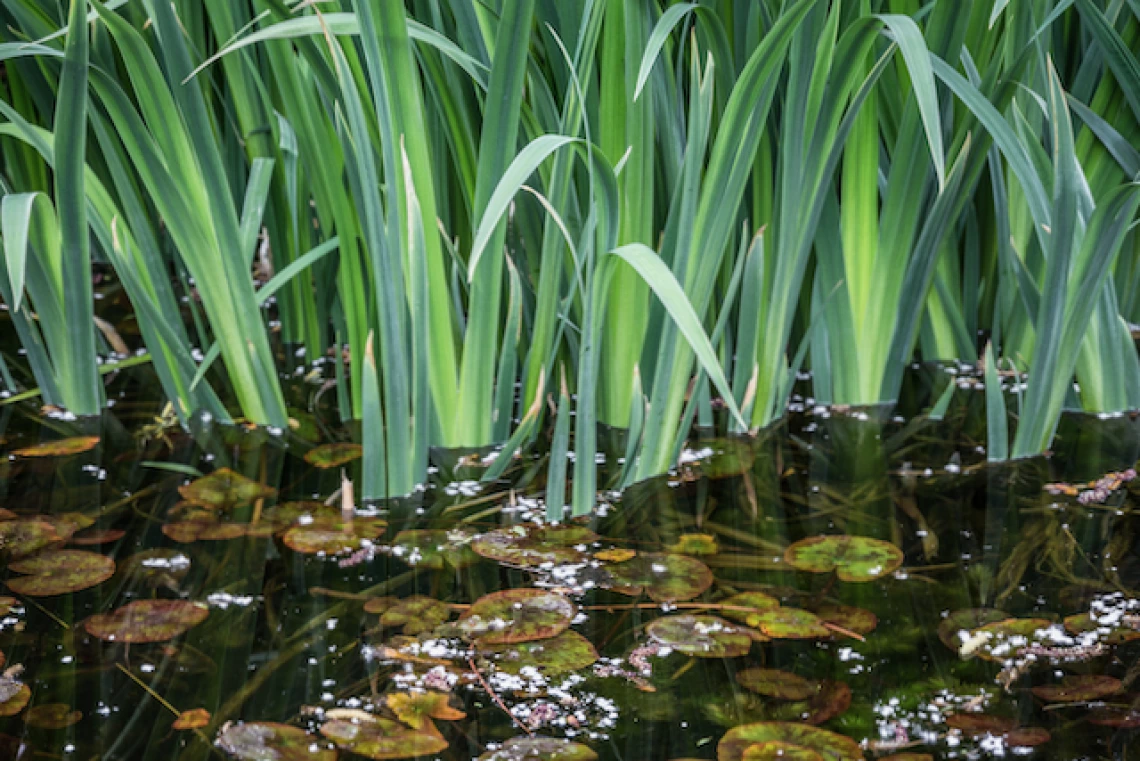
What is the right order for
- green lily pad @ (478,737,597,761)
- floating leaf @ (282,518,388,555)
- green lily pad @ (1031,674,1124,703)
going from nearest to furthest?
green lily pad @ (478,737,597,761) → green lily pad @ (1031,674,1124,703) → floating leaf @ (282,518,388,555)

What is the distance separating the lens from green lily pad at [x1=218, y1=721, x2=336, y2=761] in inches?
43.8

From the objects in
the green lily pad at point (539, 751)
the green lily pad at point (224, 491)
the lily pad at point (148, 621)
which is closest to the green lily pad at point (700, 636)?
the green lily pad at point (539, 751)

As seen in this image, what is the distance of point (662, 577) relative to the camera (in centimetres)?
149

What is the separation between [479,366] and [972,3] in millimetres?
953

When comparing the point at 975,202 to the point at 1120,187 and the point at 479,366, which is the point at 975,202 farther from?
the point at 479,366

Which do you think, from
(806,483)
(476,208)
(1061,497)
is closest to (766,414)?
(806,483)

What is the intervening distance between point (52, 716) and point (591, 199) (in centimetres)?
91

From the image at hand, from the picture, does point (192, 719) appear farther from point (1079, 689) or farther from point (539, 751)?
point (1079, 689)

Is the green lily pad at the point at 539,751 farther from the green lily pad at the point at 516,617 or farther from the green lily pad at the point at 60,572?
the green lily pad at the point at 60,572

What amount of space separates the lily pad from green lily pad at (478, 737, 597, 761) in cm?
46

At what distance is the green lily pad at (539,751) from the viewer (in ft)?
→ 3.64

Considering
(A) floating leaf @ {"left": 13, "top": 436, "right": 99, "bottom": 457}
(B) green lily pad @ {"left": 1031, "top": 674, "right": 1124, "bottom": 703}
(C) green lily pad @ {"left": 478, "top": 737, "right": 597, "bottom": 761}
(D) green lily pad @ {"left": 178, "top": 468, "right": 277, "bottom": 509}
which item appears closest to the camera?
(C) green lily pad @ {"left": 478, "top": 737, "right": 597, "bottom": 761}

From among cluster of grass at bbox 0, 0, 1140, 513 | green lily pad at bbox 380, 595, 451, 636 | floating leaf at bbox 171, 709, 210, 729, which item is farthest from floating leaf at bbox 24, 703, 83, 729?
cluster of grass at bbox 0, 0, 1140, 513

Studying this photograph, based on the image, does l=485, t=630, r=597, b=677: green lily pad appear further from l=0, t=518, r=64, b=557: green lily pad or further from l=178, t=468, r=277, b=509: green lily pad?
l=0, t=518, r=64, b=557: green lily pad
